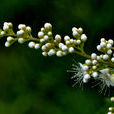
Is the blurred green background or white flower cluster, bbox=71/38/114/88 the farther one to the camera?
the blurred green background

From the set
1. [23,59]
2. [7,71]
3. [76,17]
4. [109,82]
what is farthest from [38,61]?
[109,82]

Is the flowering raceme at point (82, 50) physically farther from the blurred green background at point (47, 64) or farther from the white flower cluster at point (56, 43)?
the blurred green background at point (47, 64)

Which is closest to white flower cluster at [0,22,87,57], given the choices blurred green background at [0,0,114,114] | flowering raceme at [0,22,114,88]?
flowering raceme at [0,22,114,88]

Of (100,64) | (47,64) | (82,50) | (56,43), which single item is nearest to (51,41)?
(56,43)

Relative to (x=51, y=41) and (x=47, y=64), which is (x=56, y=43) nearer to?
(x=51, y=41)

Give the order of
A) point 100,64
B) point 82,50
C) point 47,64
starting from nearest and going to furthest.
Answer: point 100,64
point 82,50
point 47,64

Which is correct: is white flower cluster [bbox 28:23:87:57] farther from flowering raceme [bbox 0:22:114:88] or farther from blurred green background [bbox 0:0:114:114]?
blurred green background [bbox 0:0:114:114]

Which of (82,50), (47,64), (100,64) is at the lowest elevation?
(100,64)

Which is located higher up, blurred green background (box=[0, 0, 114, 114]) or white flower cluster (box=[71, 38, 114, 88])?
blurred green background (box=[0, 0, 114, 114])

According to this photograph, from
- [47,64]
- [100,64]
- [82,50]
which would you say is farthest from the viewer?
[47,64]
